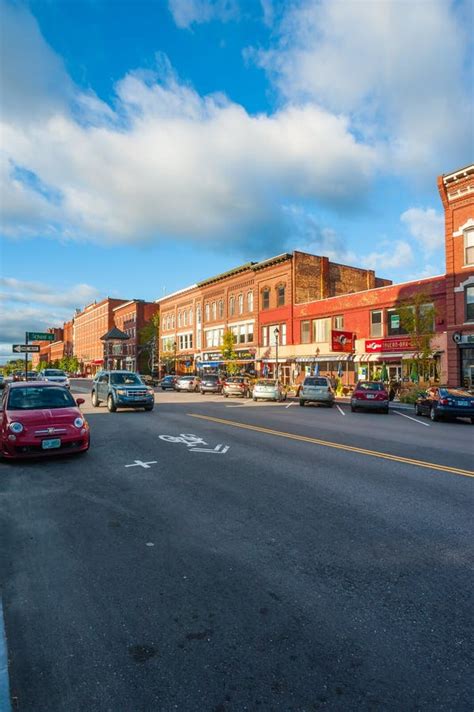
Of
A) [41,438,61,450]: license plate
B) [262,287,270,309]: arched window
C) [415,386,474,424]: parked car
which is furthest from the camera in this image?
[262,287,270,309]: arched window

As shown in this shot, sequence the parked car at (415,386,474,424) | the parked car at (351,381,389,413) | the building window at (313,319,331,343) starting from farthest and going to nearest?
the building window at (313,319,331,343) < the parked car at (351,381,389,413) < the parked car at (415,386,474,424)


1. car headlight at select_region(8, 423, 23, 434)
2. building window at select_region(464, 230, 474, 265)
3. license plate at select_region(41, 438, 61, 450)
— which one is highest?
building window at select_region(464, 230, 474, 265)

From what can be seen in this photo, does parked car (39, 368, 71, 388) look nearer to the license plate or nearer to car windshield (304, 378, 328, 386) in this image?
car windshield (304, 378, 328, 386)

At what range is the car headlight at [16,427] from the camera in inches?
336

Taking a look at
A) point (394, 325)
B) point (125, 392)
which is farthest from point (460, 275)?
point (125, 392)

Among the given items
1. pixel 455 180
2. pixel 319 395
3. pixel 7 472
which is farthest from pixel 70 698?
pixel 455 180

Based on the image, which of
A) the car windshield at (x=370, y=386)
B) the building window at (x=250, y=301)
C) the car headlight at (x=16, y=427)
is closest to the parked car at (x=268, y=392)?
the car windshield at (x=370, y=386)

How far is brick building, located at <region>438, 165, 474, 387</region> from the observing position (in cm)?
2772

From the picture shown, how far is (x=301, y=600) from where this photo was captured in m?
3.65

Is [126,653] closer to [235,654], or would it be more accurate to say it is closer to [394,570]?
[235,654]

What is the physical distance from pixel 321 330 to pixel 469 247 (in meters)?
15.4

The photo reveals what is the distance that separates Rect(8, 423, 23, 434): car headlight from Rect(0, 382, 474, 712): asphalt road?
0.95m

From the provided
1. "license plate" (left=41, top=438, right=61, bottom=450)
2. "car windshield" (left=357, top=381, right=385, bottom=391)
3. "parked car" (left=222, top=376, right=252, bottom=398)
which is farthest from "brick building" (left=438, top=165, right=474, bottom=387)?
"license plate" (left=41, top=438, right=61, bottom=450)

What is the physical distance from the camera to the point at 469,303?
2784 cm
